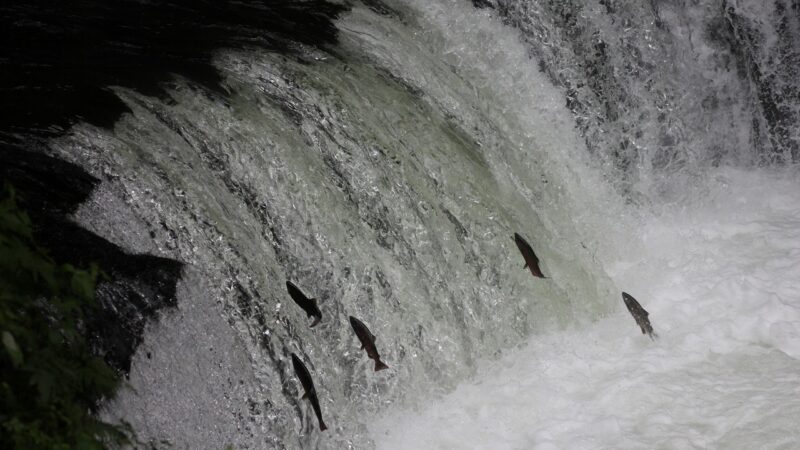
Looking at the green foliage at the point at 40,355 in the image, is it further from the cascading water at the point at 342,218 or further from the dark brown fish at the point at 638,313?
the dark brown fish at the point at 638,313

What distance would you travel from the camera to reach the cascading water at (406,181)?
3234mm

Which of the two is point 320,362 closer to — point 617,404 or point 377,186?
point 377,186

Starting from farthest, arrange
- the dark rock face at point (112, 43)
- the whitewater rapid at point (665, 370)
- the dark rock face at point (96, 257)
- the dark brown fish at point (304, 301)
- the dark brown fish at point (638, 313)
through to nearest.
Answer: the dark brown fish at point (638, 313)
the whitewater rapid at point (665, 370)
the dark rock face at point (112, 43)
the dark brown fish at point (304, 301)
the dark rock face at point (96, 257)

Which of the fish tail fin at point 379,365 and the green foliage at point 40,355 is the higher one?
the green foliage at point 40,355

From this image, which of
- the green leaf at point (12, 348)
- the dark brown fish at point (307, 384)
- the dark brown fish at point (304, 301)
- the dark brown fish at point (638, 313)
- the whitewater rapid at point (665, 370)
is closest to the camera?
the green leaf at point (12, 348)

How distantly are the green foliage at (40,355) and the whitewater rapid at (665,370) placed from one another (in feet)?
5.15

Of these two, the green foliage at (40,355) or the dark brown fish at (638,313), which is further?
the dark brown fish at (638,313)

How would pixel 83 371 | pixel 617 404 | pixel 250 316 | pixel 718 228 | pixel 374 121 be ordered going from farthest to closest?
pixel 718 228 < pixel 374 121 < pixel 617 404 < pixel 250 316 < pixel 83 371

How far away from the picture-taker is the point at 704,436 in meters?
3.65

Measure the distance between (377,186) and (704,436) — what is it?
5.34 feet

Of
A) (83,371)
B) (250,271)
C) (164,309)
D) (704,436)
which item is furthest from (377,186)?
(83,371)

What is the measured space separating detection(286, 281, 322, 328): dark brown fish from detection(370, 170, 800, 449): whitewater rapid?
0.58m

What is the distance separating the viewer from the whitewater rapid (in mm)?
3697

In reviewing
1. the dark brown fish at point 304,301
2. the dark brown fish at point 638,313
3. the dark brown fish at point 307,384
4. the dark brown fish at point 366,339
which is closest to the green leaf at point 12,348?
the dark brown fish at point 307,384
